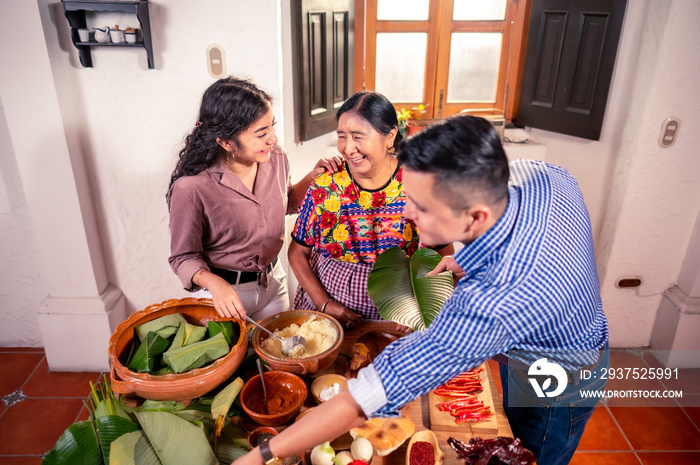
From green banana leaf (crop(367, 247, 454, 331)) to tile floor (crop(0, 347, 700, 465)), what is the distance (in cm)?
174

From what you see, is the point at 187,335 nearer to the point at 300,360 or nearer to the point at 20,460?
the point at 300,360

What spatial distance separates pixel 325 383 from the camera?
5.01 ft

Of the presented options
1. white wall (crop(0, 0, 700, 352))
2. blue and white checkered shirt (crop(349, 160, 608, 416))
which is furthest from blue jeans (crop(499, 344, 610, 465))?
white wall (crop(0, 0, 700, 352))

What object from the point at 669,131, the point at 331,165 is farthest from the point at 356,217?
the point at 669,131

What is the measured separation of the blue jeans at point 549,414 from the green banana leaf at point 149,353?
1.17 metres

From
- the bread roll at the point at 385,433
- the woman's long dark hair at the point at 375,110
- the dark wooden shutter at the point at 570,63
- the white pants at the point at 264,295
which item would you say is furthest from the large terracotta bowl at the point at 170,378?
the dark wooden shutter at the point at 570,63

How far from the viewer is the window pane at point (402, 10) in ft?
12.0

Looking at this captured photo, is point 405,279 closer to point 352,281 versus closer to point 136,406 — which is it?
point 352,281

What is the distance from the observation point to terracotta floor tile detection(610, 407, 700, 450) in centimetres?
282

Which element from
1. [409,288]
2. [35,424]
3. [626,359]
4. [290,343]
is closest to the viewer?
[290,343]

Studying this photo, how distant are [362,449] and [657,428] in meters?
2.55

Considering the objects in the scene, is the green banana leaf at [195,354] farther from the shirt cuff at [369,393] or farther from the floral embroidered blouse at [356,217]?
the floral embroidered blouse at [356,217]

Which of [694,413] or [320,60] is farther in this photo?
[320,60]

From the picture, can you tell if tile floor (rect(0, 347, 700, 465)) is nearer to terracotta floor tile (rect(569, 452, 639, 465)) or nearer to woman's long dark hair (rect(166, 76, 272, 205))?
terracotta floor tile (rect(569, 452, 639, 465))
